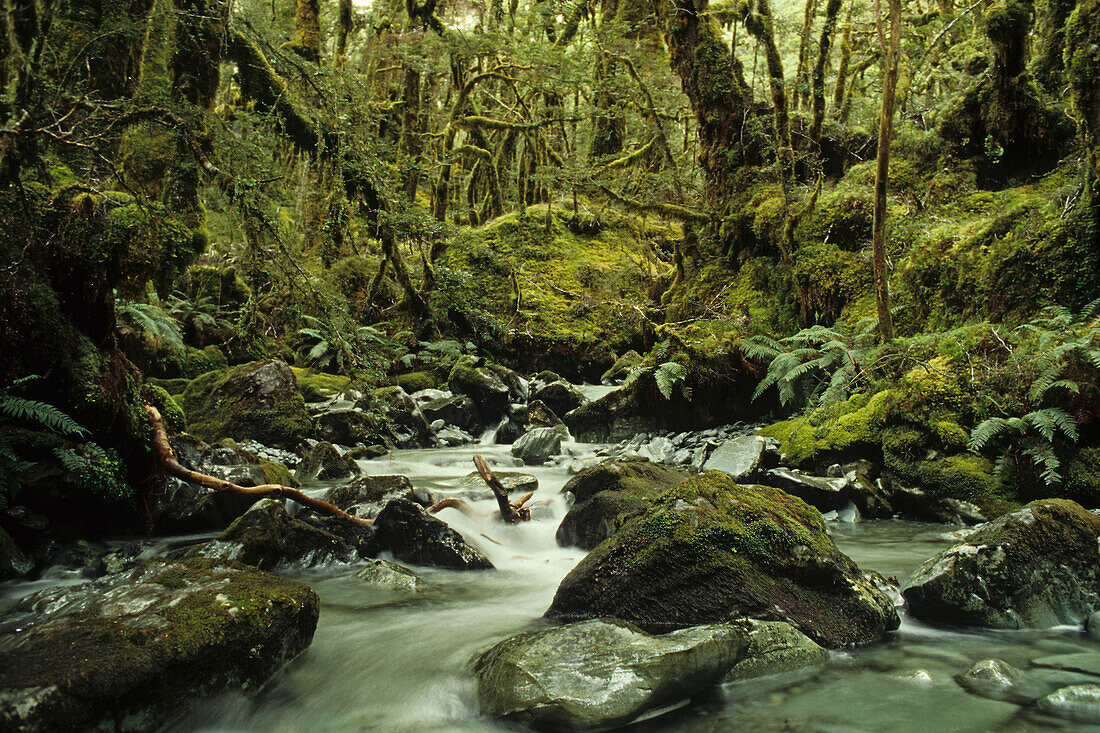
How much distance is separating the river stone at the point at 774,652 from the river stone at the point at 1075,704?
912 millimetres

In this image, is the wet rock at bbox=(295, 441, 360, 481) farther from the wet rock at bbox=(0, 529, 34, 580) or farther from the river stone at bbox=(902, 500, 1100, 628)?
the river stone at bbox=(902, 500, 1100, 628)

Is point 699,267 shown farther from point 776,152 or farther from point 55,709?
point 55,709

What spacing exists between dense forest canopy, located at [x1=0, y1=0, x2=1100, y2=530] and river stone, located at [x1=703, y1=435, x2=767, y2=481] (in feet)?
3.44

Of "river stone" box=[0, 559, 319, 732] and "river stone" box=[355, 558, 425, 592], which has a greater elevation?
"river stone" box=[0, 559, 319, 732]

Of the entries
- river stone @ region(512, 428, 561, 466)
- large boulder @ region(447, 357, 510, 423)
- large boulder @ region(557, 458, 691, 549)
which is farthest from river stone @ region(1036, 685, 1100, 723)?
large boulder @ region(447, 357, 510, 423)

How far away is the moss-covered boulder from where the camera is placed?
29.5 ft

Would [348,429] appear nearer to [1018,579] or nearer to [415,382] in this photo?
[415,382]

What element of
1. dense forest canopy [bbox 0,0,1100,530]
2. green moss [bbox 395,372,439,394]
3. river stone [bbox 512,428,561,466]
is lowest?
river stone [bbox 512,428,561,466]

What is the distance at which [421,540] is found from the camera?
5.24 m

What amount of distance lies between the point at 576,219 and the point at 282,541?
49.5 feet

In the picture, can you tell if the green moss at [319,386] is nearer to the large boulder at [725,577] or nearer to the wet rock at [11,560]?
the wet rock at [11,560]

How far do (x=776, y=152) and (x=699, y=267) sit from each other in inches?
103

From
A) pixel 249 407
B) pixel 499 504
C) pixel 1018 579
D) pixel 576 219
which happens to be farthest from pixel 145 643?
pixel 576 219

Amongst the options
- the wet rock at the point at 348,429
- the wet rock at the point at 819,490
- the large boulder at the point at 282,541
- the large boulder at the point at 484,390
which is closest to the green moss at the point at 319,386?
the wet rock at the point at 348,429
